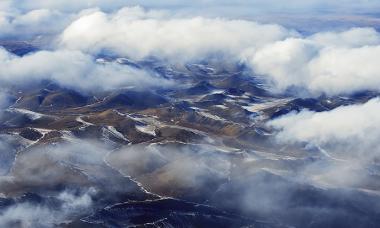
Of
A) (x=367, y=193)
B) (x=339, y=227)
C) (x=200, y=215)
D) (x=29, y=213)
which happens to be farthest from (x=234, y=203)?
(x=29, y=213)

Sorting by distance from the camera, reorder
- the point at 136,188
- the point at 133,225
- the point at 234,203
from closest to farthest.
A: the point at 133,225 → the point at 234,203 → the point at 136,188

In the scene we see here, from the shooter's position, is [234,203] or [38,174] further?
[38,174]

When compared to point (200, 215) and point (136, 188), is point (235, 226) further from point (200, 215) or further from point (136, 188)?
point (136, 188)

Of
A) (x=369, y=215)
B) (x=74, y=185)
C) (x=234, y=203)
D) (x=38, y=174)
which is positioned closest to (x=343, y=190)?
(x=369, y=215)

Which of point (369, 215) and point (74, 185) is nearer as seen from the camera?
point (369, 215)

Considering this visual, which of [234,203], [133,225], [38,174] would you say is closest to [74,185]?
[38,174]

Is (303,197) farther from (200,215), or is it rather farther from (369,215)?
(200,215)

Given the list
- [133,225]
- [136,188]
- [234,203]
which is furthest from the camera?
[136,188]

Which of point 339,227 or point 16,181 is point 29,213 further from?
point 339,227
